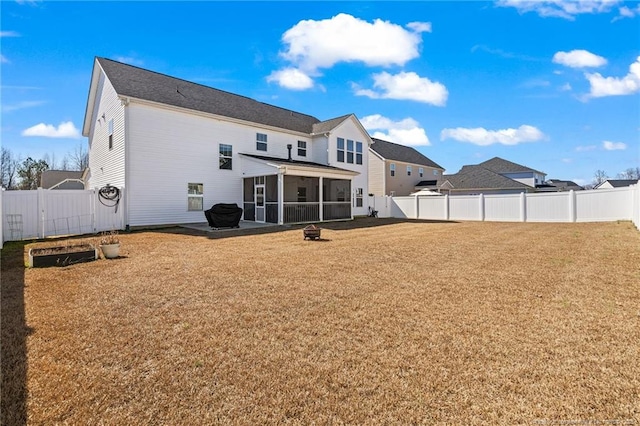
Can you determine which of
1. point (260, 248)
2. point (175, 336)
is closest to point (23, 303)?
point (175, 336)

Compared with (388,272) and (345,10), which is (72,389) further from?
(345,10)

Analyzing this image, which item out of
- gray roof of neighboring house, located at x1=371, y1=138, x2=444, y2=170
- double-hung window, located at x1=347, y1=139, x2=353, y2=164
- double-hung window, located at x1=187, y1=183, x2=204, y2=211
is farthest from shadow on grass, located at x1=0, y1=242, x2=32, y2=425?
gray roof of neighboring house, located at x1=371, y1=138, x2=444, y2=170

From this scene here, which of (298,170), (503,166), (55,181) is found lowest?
(298,170)

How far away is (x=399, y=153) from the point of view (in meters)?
35.5

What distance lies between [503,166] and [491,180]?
1240 cm

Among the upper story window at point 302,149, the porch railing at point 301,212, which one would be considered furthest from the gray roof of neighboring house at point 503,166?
the porch railing at point 301,212

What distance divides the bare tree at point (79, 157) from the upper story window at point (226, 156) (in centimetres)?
4052

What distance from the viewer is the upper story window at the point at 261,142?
65.1ft

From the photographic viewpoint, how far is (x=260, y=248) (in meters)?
9.83

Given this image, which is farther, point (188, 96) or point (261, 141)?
point (261, 141)

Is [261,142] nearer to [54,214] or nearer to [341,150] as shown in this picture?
[341,150]

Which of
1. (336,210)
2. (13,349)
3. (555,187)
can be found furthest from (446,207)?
(555,187)

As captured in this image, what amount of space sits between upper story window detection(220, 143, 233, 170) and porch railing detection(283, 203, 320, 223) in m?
4.46

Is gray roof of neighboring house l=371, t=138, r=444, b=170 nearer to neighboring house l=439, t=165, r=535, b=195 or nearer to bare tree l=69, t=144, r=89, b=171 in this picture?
neighboring house l=439, t=165, r=535, b=195
